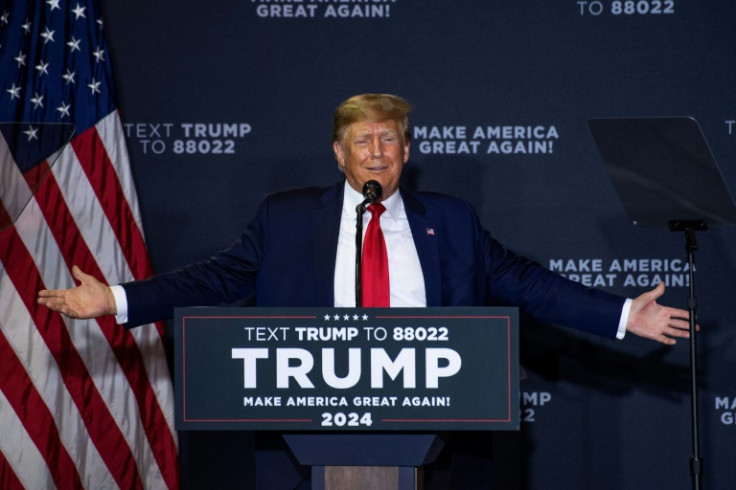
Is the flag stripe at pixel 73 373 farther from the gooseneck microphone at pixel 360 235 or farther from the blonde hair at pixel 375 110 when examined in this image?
the gooseneck microphone at pixel 360 235

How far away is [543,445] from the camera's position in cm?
449

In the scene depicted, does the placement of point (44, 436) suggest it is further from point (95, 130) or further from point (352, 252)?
point (352, 252)

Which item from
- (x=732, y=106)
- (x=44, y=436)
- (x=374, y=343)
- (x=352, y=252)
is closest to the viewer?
(x=374, y=343)

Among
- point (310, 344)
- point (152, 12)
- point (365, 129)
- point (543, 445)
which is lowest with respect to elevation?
point (543, 445)

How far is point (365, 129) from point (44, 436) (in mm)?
1866

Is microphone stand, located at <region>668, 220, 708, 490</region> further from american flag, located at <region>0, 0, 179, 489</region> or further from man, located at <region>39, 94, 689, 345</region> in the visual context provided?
american flag, located at <region>0, 0, 179, 489</region>

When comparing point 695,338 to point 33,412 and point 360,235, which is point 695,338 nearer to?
point 360,235

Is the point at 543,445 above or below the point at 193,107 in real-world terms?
below

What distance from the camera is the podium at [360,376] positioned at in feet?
7.46

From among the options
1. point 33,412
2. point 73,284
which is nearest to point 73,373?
point 33,412

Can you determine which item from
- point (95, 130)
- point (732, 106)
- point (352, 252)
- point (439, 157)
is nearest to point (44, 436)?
point (95, 130)

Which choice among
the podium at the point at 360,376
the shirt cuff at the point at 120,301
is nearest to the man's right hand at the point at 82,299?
the shirt cuff at the point at 120,301

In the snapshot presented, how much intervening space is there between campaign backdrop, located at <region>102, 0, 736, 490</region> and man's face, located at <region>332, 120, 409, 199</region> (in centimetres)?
125

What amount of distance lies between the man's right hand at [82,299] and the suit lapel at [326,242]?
60 centimetres
